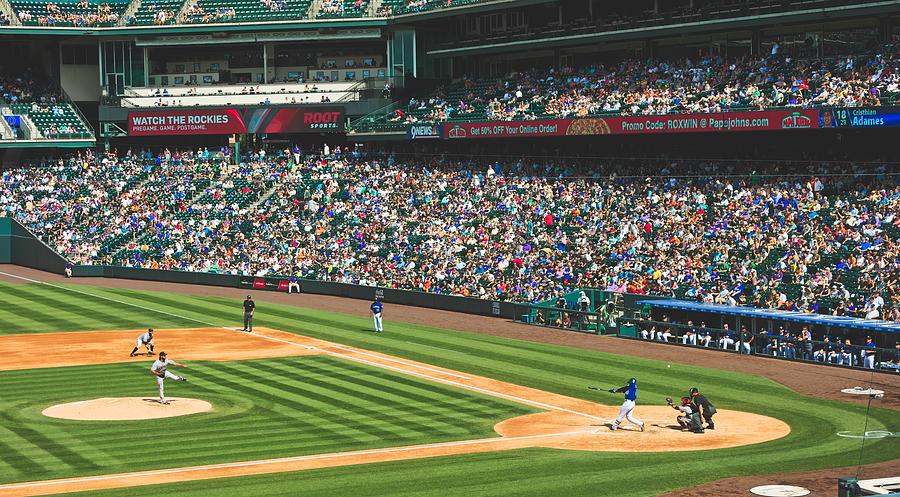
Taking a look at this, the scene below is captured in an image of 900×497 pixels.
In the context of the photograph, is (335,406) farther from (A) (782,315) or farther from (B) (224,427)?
(A) (782,315)

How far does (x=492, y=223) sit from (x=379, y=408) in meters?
27.0

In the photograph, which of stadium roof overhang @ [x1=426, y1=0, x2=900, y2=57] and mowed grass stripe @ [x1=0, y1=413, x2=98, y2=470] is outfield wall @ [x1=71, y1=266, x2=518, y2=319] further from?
mowed grass stripe @ [x1=0, y1=413, x2=98, y2=470]

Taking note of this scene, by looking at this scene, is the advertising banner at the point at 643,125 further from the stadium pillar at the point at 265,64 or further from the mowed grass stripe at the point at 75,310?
the mowed grass stripe at the point at 75,310

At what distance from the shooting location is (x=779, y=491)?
71.0 feet

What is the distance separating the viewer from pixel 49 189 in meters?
73.5

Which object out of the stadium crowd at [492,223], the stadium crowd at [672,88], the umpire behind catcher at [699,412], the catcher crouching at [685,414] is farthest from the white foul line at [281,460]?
the stadium crowd at [672,88]

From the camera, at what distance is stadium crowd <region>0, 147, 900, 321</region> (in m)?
44.1

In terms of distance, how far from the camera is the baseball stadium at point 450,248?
26.1 meters

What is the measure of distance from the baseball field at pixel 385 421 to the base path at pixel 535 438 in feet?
0.24

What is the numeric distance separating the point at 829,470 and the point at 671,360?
1533cm

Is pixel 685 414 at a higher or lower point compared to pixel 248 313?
lower

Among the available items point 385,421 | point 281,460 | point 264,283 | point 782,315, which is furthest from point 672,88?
point 281,460

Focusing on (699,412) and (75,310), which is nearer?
(699,412)

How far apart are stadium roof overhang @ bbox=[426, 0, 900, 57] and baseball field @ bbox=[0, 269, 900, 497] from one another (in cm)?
1955
